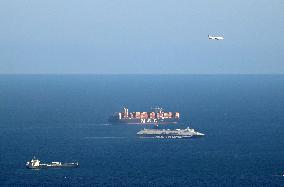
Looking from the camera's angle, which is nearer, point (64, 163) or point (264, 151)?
point (64, 163)

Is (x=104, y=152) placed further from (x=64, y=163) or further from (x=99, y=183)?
(x=99, y=183)

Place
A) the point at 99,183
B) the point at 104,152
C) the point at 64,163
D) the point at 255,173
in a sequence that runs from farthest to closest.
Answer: the point at 104,152, the point at 64,163, the point at 255,173, the point at 99,183

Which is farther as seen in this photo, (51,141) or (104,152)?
(51,141)

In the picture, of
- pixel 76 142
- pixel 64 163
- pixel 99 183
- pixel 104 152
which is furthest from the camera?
pixel 76 142

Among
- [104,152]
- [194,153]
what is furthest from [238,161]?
[104,152]

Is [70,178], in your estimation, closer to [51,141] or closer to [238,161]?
[238,161]

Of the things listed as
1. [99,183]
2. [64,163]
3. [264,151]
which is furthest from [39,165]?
[264,151]

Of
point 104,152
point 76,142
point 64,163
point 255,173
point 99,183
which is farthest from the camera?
point 76,142

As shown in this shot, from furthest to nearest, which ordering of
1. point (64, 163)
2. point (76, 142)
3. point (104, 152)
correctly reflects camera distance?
point (76, 142)
point (104, 152)
point (64, 163)
